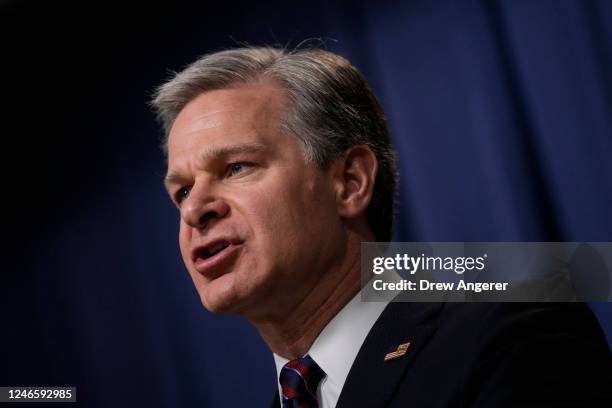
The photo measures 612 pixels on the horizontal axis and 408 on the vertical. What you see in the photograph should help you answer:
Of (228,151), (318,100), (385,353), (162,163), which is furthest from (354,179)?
(162,163)

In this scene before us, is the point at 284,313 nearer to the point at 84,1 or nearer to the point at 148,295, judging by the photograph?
the point at 148,295

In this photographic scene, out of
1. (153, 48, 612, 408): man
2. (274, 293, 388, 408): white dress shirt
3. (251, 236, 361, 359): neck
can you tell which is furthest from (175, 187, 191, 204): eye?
(274, 293, 388, 408): white dress shirt

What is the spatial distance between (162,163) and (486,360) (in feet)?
6.24

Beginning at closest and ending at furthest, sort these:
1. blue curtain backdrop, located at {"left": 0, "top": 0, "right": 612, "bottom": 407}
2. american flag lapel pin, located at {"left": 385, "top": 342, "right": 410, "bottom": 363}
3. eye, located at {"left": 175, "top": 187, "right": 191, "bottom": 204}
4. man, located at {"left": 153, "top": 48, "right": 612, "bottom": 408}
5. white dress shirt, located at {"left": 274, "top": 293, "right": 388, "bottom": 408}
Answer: man, located at {"left": 153, "top": 48, "right": 612, "bottom": 408} → american flag lapel pin, located at {"left": 385, "top": 342, "right": 410, "bottom": 363} → white dress shirt, located at {"left": 274, "top": 293, "right": 388, "bottom": 408} → eye, located at {"left": 175, "top": 187, "right": 191, "bottom": 204} → blue curtain backdrop, located at {"left": 0, "top": 0, "right": 612, "bottom": 407}

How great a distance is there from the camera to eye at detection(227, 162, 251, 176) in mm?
1690

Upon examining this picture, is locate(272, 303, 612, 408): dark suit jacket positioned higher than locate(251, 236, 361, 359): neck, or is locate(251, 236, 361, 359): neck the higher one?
locate(251, 236, 361, 359): neck

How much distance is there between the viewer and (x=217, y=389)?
110 inches

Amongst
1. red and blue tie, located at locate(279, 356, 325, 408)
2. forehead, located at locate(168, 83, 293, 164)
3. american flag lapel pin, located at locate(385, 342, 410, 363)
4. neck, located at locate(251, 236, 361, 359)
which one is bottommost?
red and blue tie, located at locate(279, 356, 325, 408)

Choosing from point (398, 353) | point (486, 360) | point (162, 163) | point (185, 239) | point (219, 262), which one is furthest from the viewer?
point (162, 163)

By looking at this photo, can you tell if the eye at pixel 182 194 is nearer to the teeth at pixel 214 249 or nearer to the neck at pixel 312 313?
the teeth at pixel 214 249

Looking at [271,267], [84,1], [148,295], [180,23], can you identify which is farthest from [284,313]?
[84,1]

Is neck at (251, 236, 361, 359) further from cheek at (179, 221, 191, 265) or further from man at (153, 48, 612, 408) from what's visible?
cheek at (179, 221, 191, 265)

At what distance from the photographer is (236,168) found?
1697 millimetres

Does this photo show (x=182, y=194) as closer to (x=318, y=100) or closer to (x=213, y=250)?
(x=213, y=250)
